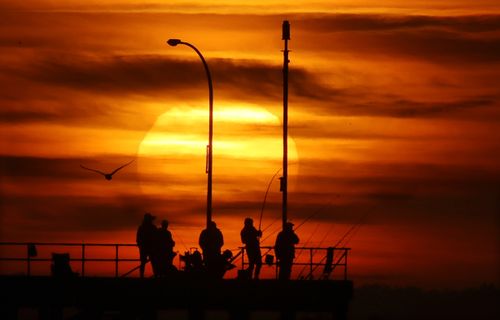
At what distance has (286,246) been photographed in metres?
55.5

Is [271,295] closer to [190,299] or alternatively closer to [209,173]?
[190,299]

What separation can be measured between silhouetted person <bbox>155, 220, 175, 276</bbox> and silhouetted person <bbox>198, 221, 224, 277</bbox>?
1165mm

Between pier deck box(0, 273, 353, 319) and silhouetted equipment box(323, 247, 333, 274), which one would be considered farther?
silhouetted equipment box(323, 247, 333, 274)

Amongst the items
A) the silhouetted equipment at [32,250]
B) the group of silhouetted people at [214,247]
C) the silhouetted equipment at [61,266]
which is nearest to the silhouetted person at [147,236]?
the group of silhouetted people at [214,247]

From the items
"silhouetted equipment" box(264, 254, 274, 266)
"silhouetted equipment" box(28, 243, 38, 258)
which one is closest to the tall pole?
"silhouetted equipment" box(264, 254, 274, 266)

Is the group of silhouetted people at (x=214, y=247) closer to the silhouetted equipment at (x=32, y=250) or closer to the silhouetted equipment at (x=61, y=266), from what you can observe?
the silhouetted equipment at (x=61, y=266)

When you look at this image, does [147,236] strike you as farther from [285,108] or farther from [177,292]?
[285,108]

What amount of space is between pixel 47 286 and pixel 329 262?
10.1 meters

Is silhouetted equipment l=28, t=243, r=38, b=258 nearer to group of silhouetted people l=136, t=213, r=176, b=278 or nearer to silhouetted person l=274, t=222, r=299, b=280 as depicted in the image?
group of silhouetted people l=136, t=213, r=176, b=278

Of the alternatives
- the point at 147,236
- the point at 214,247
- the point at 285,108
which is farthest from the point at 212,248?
the point at 285,108

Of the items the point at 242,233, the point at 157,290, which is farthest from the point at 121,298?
the point at 242,233

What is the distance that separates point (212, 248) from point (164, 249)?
1756 millimetres

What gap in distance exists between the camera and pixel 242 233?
55.1 metres

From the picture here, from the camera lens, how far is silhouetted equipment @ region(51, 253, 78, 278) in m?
55.5
